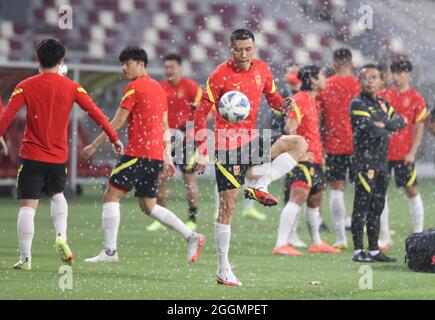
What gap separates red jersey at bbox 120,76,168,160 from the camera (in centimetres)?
1069

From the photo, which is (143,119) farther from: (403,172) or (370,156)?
(403,172)

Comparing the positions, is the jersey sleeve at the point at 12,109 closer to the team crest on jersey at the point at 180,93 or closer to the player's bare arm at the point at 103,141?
the player's bare arm at the point at 103,141

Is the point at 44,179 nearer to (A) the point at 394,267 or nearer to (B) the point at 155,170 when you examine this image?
(B) the point at 155,170

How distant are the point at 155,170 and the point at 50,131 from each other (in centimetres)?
145

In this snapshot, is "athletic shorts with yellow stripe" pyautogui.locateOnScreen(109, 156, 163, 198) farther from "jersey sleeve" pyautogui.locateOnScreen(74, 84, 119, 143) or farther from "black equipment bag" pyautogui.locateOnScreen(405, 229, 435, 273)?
"black equipment bag" pyautogui.locateOnScreen(405, 229, 435, 273)

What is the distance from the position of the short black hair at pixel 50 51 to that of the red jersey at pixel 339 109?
13.1 ft

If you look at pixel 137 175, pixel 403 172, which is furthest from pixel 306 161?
pixel 137 175

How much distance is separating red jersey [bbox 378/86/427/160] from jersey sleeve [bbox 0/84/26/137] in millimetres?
4191

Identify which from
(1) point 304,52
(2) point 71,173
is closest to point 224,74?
(2) point 71,173

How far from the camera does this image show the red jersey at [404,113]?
12422 millimetres

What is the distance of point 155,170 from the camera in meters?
A: 10.8

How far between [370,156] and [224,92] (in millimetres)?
2274

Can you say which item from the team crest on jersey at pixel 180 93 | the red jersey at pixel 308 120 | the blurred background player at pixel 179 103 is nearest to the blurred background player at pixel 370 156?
the red jersey at pixel 308 120

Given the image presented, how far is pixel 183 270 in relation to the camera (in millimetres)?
9945
